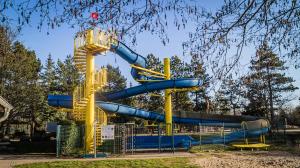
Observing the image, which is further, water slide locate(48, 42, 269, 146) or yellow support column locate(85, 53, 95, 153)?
water slide locate(48, 42, 269, 146)

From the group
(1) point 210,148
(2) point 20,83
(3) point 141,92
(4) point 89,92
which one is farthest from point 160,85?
(2) point 20,83

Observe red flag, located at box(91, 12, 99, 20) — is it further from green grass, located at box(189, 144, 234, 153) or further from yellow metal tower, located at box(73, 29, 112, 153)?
green grass, located at box(189, 144, 234, 153)

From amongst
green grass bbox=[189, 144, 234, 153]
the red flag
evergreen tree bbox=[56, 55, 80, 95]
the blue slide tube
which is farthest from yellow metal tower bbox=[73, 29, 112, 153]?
evergreen tree bbox=[56, 55, 80, 95]

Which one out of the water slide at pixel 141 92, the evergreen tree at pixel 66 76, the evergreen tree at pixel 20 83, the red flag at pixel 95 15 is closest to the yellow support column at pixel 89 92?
the water slide at pixel 141 92

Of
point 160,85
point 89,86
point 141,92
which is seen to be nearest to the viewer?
point 89,86

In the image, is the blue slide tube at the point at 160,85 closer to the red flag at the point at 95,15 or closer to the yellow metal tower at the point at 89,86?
the yellow metal tower at the point at 89,86

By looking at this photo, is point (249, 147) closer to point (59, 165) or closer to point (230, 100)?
point (59, 165)

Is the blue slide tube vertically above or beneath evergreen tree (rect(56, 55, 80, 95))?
beneath

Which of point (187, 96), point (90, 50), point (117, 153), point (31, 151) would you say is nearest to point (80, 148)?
point (117, 153)

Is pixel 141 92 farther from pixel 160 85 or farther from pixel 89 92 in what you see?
pixel 89 92

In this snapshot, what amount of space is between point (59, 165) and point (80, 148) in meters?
6.06

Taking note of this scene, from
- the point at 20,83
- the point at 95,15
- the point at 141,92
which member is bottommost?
the point at 95,15

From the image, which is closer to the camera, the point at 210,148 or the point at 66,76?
the point at 210,148

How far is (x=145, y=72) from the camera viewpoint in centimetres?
2634
